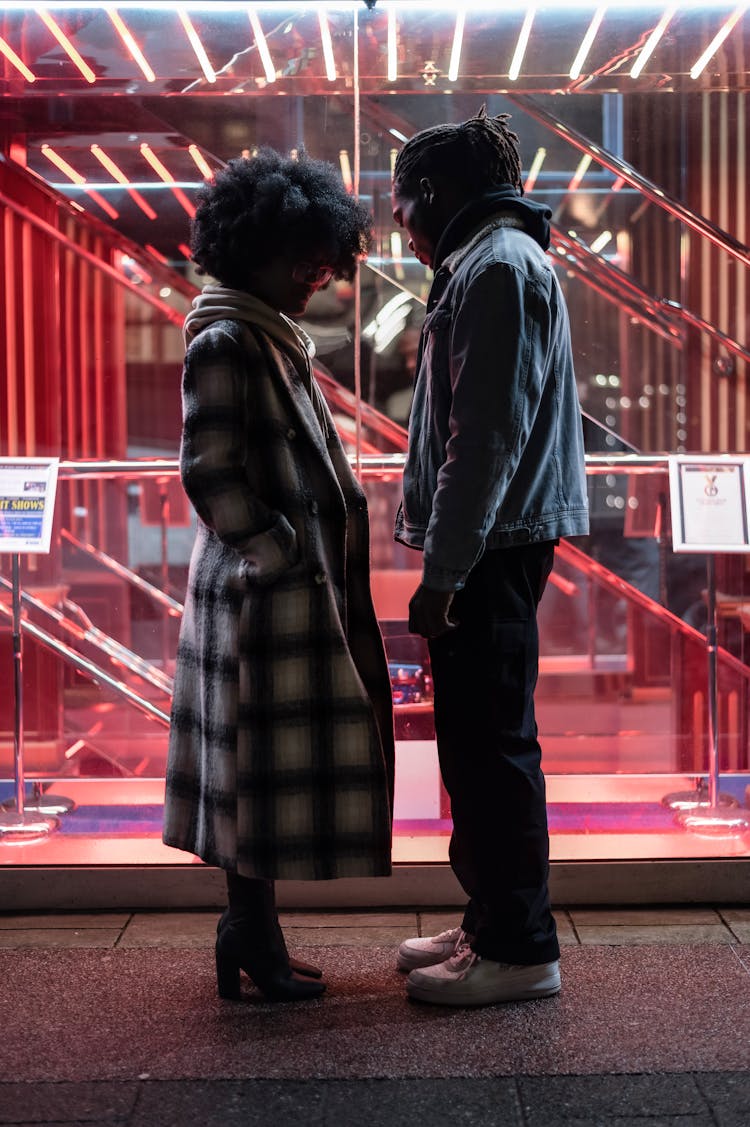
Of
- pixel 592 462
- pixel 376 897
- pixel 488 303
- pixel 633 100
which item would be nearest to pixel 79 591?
pixel 376 897

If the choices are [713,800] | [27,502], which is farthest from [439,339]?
[713,800]

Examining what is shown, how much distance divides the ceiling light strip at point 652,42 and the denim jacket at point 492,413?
3.72ft

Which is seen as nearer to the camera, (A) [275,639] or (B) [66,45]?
(A) [275,639]

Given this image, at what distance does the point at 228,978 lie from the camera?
274 centimetres

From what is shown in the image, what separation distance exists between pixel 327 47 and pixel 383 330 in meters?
0.77

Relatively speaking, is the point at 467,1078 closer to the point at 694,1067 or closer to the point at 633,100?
the point at 694,1067

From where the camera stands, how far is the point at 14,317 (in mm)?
3662

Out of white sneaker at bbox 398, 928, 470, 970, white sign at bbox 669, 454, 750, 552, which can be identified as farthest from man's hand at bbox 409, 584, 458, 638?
white sign at bbox 669, 454, 750, 552

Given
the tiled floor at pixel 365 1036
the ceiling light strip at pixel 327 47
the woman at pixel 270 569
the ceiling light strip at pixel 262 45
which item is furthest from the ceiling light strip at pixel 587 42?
the tiled floor at pixel 365 1036

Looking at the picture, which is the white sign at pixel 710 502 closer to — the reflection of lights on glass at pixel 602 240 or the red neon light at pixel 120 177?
the reflection of lights on glass at pixel 602 240

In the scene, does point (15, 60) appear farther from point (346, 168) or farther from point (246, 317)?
point (246, 317)

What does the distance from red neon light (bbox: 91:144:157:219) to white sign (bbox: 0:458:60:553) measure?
75 centimetres

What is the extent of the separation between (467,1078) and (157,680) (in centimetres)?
180

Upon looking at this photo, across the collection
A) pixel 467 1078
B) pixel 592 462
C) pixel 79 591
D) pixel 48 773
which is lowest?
pixel 467 1078
